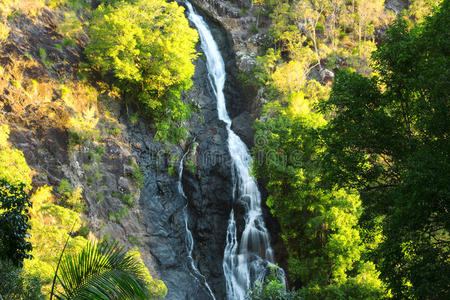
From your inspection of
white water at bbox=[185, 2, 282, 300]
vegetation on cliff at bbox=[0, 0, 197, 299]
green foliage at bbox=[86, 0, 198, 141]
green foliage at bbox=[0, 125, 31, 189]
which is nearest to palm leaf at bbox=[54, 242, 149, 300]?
green foliage at bbox=[0, 125, 31, 189]

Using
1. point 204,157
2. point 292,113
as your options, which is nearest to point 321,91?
point 292,113

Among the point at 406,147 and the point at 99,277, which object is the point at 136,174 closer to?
the point at 99,277

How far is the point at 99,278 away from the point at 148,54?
1966 centimetres

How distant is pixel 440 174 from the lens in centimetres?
655

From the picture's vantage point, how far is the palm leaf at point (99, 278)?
17.8 ft

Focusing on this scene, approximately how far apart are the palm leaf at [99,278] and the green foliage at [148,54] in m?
17.6

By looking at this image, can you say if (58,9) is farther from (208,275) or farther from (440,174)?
(440,174)

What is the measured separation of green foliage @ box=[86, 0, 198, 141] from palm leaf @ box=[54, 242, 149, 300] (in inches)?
695

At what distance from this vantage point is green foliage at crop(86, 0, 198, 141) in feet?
70.6

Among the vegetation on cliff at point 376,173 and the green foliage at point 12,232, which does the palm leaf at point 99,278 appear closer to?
the green foliage at point 12,232

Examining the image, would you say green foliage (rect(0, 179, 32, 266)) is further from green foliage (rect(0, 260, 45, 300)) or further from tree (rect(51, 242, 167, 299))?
tree (rect(51, 242, 167, 299))

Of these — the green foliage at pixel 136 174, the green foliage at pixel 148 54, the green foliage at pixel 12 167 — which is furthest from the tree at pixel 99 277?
the green foliage at pixel 148 54

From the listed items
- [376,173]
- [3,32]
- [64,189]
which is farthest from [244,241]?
[3,32]

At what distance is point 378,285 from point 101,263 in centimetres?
1148
